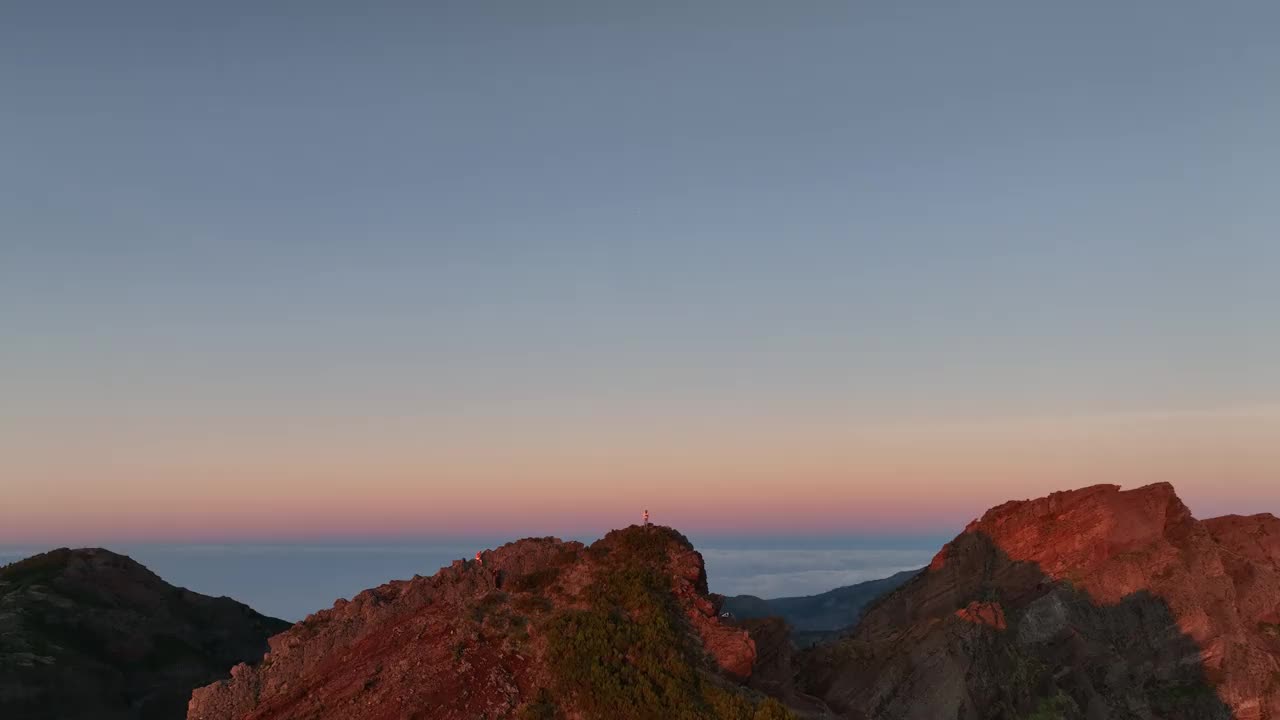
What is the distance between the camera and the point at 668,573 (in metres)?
48.2

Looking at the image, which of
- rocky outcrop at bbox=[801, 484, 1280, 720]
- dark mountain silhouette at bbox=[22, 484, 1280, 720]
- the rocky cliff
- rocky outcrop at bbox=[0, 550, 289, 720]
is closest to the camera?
the rocky cliff

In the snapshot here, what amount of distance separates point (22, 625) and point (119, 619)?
26.6 ft

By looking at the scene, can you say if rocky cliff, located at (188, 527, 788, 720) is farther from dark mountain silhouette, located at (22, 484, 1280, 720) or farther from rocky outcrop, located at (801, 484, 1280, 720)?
rocky outcrop, located at (801, 484, 1280, 720)

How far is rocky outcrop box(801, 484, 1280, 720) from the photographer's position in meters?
54.8

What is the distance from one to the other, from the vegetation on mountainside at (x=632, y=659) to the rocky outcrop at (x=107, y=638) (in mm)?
54944

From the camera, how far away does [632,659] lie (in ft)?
139

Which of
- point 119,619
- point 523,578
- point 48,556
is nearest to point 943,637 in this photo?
point 523,578

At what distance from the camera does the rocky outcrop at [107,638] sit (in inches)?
3162

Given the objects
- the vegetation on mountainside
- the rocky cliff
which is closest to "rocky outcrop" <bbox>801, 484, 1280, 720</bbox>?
the rocky cliff

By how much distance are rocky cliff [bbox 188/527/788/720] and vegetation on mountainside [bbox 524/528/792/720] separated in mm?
57

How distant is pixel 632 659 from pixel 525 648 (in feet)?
14.3

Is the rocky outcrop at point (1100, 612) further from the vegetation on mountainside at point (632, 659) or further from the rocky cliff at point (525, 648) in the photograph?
the vegetation on mountainside at point (632, 659)

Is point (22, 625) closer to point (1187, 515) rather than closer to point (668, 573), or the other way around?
point (668, 573)

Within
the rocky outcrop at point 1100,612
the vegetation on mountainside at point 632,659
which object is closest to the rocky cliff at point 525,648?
the vegetation on mountainside at point 632,659
